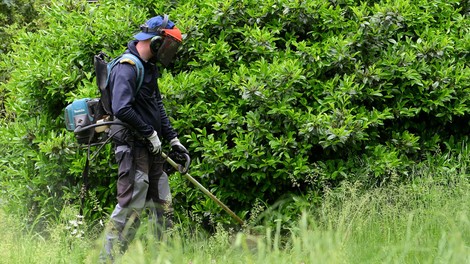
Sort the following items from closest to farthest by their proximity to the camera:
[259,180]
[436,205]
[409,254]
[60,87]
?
[409,254]
[436,205]
[259,180]
[60,87]

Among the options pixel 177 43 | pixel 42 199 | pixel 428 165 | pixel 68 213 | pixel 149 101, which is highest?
pixel 177 43

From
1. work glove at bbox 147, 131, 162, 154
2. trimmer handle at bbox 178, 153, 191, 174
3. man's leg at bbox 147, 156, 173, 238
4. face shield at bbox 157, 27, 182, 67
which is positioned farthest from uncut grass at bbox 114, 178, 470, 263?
face shield at bbox 157, 27, 182, 67

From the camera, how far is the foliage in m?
6.74

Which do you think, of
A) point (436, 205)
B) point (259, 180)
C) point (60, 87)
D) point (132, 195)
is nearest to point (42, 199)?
point (60, 87)

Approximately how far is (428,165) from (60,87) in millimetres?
3602

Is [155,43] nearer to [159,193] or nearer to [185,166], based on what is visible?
[185,166]

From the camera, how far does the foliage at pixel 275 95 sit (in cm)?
674

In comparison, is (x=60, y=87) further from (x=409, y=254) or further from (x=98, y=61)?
(x=409, y=254)

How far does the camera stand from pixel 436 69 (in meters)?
7.05

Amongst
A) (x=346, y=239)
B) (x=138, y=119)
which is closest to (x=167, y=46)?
(x=138, y=119)

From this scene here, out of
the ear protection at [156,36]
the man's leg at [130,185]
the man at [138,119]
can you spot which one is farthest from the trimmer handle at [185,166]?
the ear protection at [156,36]

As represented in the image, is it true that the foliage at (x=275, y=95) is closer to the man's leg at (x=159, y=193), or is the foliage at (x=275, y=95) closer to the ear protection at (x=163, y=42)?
the man's leg at (x=159, y=193)

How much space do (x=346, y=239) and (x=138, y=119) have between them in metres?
2.15

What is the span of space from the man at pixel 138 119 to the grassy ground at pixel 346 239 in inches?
14.7
